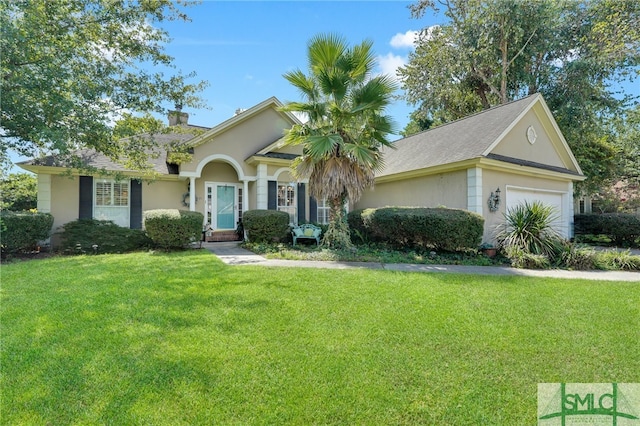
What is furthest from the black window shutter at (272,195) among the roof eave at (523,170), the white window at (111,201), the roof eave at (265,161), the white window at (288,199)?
the roof eave at (523,170)

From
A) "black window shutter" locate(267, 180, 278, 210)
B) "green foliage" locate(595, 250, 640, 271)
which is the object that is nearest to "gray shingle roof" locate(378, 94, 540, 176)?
"green foliage" locate(595, 250, 640, 271)

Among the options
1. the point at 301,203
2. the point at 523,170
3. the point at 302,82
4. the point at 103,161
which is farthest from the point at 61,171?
the point at 523,170

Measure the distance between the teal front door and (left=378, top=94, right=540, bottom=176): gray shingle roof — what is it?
7149 mm

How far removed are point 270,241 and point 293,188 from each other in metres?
3.10

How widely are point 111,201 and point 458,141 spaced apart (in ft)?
47.4

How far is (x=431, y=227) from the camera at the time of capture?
30.5 ft

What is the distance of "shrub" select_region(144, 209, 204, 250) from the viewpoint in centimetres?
955

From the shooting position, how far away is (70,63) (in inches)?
364

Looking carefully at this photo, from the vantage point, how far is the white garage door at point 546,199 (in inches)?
457

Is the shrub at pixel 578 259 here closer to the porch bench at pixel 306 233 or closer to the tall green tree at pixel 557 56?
the porch bench at pixel 306 233

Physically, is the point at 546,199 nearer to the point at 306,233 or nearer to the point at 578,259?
the point at 578,259

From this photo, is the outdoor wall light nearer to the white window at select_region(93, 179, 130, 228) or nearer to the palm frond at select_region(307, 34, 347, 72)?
the palm frond at select_region(307, 34, 347, 72)

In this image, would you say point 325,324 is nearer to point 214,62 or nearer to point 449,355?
point 449,355

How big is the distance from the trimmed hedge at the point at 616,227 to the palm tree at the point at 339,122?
12.4 meters
